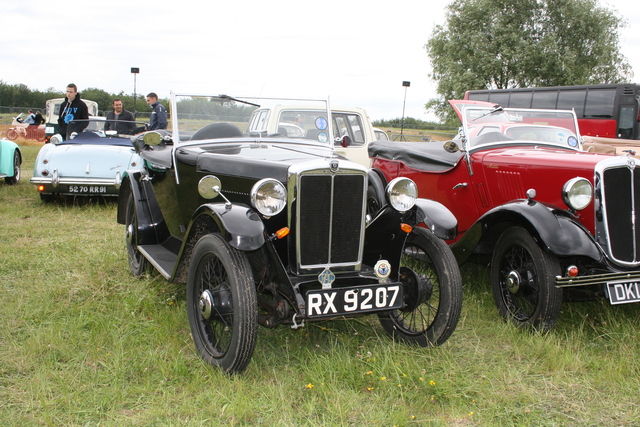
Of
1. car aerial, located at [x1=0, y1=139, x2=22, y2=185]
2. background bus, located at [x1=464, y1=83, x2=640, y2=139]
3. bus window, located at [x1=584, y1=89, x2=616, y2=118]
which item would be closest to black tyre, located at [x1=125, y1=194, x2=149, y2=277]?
car aerial, located at [x1=0, y1=139, x2=22, y2=185]

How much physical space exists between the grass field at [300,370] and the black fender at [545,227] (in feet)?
1.91

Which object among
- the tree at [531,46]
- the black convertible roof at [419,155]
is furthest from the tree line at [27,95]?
the black convertible roof at [419,155]

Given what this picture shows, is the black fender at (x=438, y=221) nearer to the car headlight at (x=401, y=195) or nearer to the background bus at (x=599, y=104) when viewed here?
the car headlight at (x=401, y=195)

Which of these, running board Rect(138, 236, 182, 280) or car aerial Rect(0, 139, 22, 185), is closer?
running board Rect(138, 236, 182, 280)

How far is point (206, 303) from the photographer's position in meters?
3.03

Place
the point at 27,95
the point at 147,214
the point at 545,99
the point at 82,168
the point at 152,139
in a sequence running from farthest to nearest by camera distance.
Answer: the point at 27,95 → the point at 545,99 → the point at 82,168 → the point at 147,214 → the point at 152,139

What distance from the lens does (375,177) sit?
4.99m

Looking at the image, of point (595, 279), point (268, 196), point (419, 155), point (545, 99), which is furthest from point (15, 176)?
point (545, 99)

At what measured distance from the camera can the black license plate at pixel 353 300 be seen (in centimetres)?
289

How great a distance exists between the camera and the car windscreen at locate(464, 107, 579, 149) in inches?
201

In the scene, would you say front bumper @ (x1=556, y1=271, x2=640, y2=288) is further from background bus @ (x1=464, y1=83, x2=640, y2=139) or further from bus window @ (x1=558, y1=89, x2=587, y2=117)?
bus window @ (x1=558, y1=89, x2=587, y2=117)

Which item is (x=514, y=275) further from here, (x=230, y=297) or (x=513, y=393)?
(x=230, y=297)

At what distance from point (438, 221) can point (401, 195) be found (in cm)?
35

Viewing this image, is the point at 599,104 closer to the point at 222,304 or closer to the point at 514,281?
the point at 514,281
